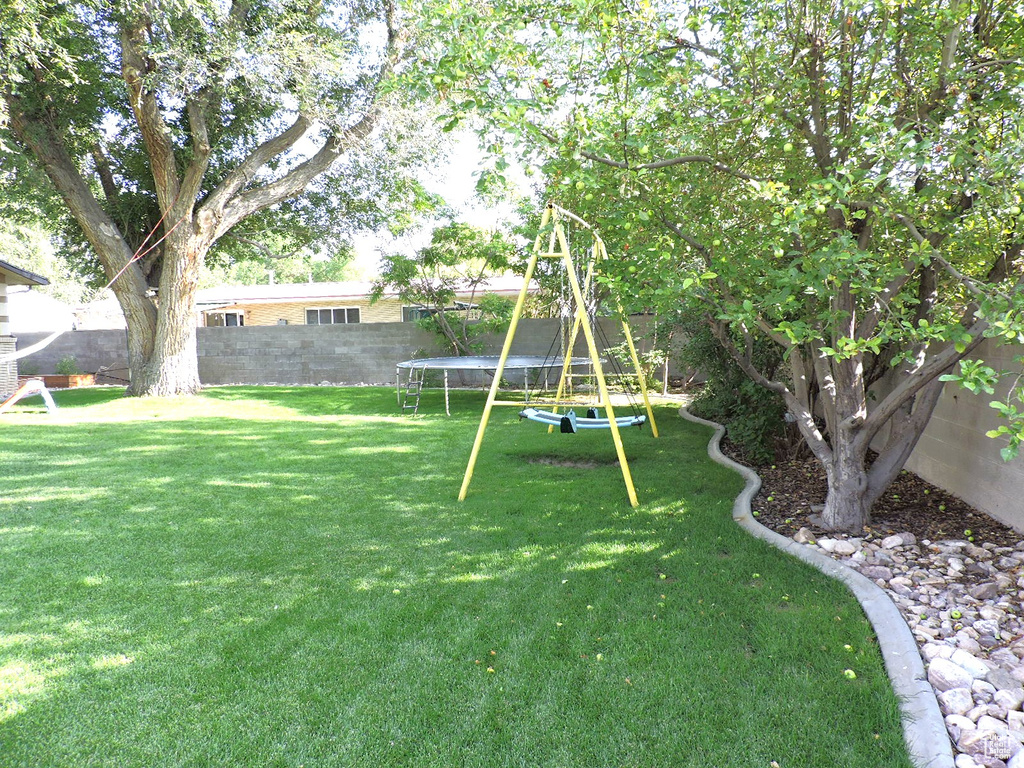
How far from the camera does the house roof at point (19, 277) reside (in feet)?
36.9

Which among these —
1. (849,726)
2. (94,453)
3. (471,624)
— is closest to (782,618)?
(849,726)

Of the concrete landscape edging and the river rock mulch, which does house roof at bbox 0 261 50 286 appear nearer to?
the river rock mulch

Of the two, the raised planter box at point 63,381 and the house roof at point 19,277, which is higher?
the house roof at point 19,277

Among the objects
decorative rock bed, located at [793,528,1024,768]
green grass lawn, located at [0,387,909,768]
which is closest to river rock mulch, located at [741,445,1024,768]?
decorative rock bed, located at [793,528,1024,768]

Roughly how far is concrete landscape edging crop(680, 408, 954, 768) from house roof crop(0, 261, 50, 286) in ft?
42.1

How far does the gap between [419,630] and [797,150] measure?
11.5 ft

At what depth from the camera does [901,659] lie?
7.77ft

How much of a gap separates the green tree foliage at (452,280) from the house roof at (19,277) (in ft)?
20.2

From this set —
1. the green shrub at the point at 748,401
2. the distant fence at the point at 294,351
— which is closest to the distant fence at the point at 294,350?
the distant fence at the point at 294,351

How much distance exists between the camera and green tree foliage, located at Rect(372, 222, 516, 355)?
467 inches

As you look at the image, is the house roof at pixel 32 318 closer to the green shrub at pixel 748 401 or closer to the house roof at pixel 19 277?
the house roof at pixel 19 277

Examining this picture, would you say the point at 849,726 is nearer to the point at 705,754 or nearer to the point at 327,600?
the point at 705,754

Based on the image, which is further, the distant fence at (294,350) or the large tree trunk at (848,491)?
the distant fence at (294,350)

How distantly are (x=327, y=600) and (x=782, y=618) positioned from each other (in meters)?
2.04
